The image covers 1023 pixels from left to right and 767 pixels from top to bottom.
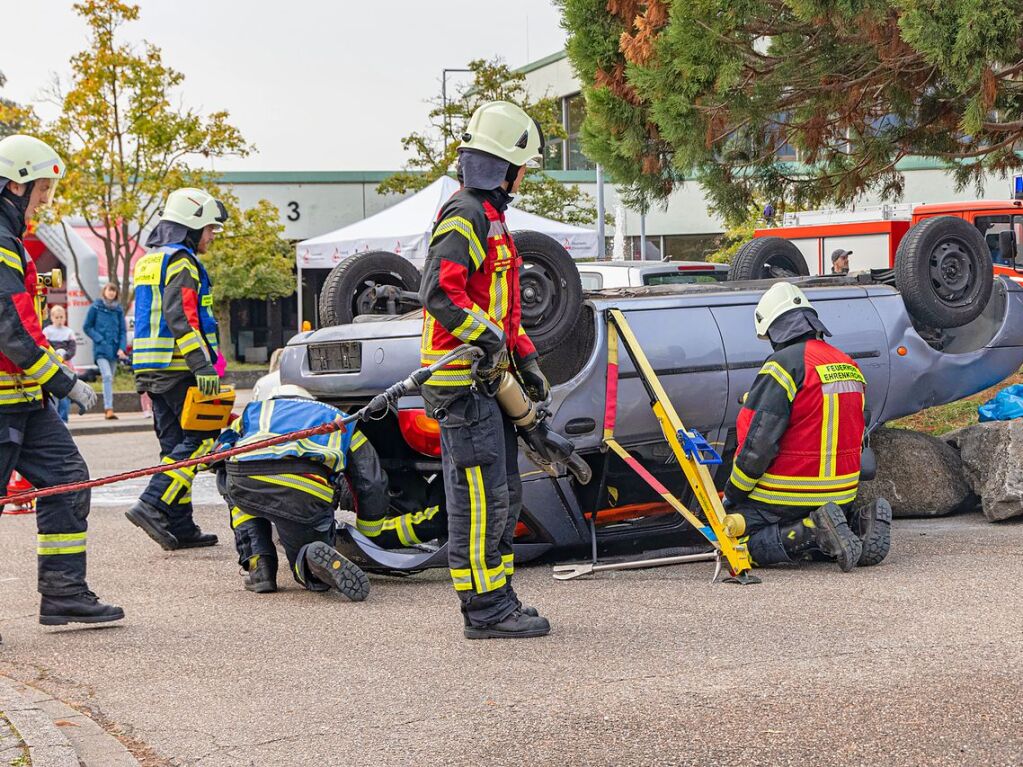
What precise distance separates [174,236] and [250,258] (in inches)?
820

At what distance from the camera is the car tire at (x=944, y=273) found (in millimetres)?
8188

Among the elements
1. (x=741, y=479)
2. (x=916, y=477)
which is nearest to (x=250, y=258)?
(x=916, y=477)

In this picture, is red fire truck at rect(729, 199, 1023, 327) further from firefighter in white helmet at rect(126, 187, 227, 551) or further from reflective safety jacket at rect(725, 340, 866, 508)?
firefighter in white helmet at rect(126, 187, 227, 551)

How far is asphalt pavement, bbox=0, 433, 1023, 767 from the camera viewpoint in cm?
420

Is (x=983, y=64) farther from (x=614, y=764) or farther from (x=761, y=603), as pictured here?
(x=614, y=764)

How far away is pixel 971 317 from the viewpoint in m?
8.31

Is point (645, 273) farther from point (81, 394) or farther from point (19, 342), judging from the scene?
point (19, 342)

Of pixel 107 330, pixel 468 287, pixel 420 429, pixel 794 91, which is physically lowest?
pixel 420 429

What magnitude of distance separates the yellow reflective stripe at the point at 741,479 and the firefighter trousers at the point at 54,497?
2.99m

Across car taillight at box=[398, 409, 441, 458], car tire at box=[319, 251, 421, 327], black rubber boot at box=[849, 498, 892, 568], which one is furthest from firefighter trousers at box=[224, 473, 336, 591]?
black rubber boot at box=[849, 498, 892, 568]

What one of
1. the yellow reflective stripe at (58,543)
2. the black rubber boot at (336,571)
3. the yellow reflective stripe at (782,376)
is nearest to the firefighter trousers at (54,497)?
the yellow reflective stripe at (58,543)

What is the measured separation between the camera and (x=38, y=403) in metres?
5.91

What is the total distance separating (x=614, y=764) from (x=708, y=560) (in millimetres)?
3205

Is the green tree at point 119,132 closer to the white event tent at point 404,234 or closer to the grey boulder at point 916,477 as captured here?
the white event tent at point 404,234
